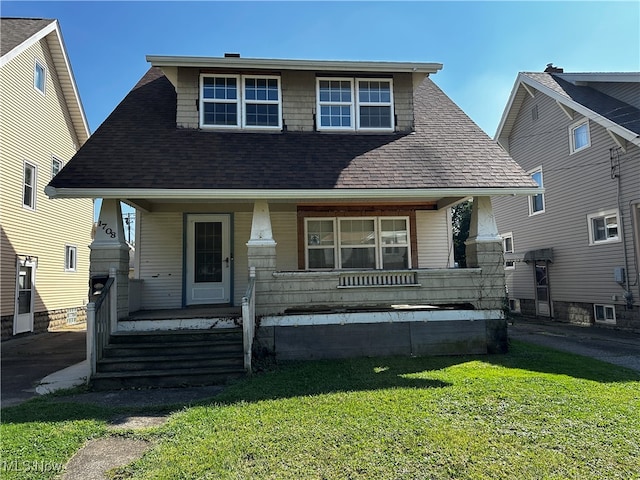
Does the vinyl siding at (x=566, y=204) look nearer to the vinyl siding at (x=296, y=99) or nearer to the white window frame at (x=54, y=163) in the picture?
the vinyl siding at (x=296, y=99)

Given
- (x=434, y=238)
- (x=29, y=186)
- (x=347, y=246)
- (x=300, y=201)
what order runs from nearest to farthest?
1. (x=300, y=201)
2. (x=347, y=246)
3. (x=434, y=238)
4. (x=29, y=186)

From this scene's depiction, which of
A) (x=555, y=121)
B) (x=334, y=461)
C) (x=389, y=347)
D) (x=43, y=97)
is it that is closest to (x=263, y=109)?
(x=389, y=347)

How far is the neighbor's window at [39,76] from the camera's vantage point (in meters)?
14.0

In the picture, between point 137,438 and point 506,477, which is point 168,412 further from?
point 506,477

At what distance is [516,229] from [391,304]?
12084 millimetres

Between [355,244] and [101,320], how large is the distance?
19.1 feet

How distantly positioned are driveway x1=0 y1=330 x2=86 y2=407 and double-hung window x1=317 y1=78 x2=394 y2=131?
7.54m

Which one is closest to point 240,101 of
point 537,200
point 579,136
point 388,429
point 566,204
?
point 388,429

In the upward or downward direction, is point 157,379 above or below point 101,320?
below

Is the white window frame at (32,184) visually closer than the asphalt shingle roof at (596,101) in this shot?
No

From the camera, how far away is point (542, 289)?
Result: 53.5 feet

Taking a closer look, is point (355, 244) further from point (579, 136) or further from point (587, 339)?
point (579, 136)

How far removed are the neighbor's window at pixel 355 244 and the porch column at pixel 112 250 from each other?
4.13 m

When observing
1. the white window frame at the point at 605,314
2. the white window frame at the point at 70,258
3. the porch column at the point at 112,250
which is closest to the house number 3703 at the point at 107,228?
the porch column at the point at 112,250
